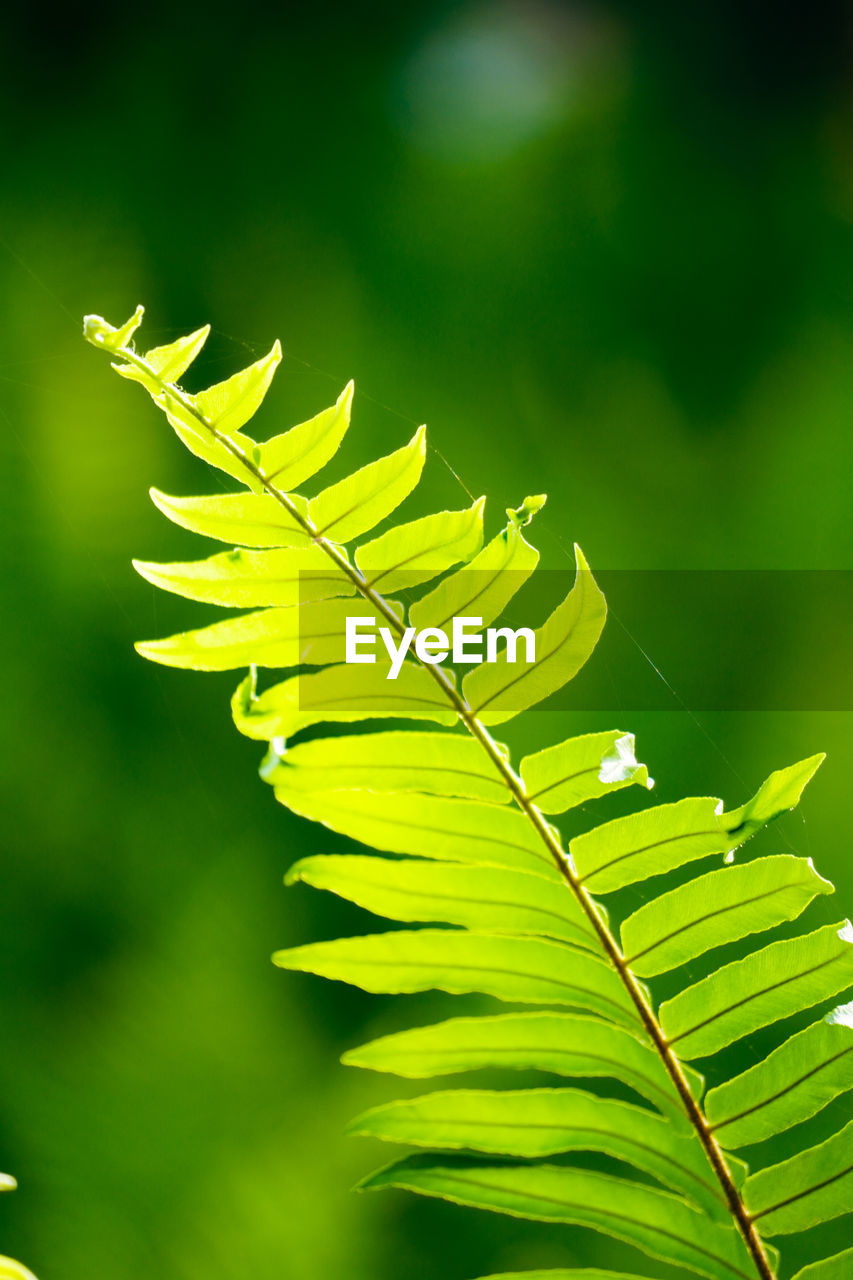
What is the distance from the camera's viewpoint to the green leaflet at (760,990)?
51cm

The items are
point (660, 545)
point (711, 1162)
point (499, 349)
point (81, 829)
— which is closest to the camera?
point (711, 1162)

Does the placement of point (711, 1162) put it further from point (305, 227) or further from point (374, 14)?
point (374, 14)

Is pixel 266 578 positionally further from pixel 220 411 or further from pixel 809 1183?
pixel 809 1183

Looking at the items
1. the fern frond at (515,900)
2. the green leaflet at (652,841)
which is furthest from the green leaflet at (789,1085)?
the green leaflet at (652,841)

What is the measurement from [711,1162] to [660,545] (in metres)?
2.06

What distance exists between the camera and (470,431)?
2.56 m

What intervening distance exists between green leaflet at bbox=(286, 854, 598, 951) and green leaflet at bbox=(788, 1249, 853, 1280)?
187 mm

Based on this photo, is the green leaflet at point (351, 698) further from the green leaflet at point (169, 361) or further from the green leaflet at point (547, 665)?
the green leaflet at point (169, 361)

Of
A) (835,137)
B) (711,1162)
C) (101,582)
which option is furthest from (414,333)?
(711,1162)

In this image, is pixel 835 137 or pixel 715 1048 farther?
pixel 835 137

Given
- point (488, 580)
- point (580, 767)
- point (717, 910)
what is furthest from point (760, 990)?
point (488, 580)

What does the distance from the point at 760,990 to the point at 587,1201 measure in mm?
140

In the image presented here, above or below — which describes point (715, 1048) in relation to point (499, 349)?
below

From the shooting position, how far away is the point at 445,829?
521 millimetres
